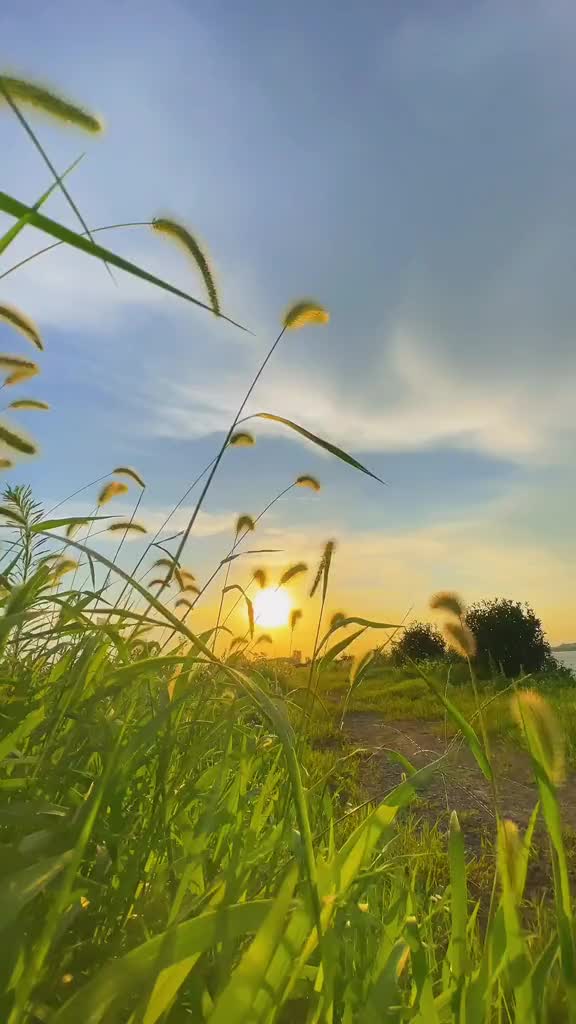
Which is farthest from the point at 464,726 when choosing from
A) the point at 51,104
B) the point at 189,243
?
the point at 189,243

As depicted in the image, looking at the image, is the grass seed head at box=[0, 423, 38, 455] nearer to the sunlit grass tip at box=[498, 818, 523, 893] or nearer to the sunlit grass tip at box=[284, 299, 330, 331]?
the sunlit grass tip at box=[284, 299, 330, 331]

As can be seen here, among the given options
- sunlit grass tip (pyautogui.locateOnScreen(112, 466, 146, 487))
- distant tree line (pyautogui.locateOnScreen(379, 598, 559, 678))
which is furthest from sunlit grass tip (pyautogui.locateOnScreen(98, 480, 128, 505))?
distant tree line (pyautogui.locateOnScreen(379, 598, 559, 678))

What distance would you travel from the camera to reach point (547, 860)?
3.10 metres

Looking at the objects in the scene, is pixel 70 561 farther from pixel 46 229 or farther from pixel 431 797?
pixel 431 797

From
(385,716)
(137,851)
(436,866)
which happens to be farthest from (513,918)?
(385,716)

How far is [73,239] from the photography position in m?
0.58

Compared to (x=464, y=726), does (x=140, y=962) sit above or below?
below

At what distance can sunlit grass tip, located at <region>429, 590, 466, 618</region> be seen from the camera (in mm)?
1167

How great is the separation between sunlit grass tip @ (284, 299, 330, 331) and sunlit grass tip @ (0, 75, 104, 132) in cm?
70

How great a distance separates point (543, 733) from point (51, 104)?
3.25 ft

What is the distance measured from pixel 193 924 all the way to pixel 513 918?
344mm

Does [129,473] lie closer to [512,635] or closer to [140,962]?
[140,962]

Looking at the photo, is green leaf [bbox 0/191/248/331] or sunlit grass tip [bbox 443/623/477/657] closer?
green leaf [bbox 0/191/248/331]

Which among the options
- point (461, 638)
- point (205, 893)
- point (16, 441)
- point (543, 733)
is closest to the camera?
point (543, 733)
